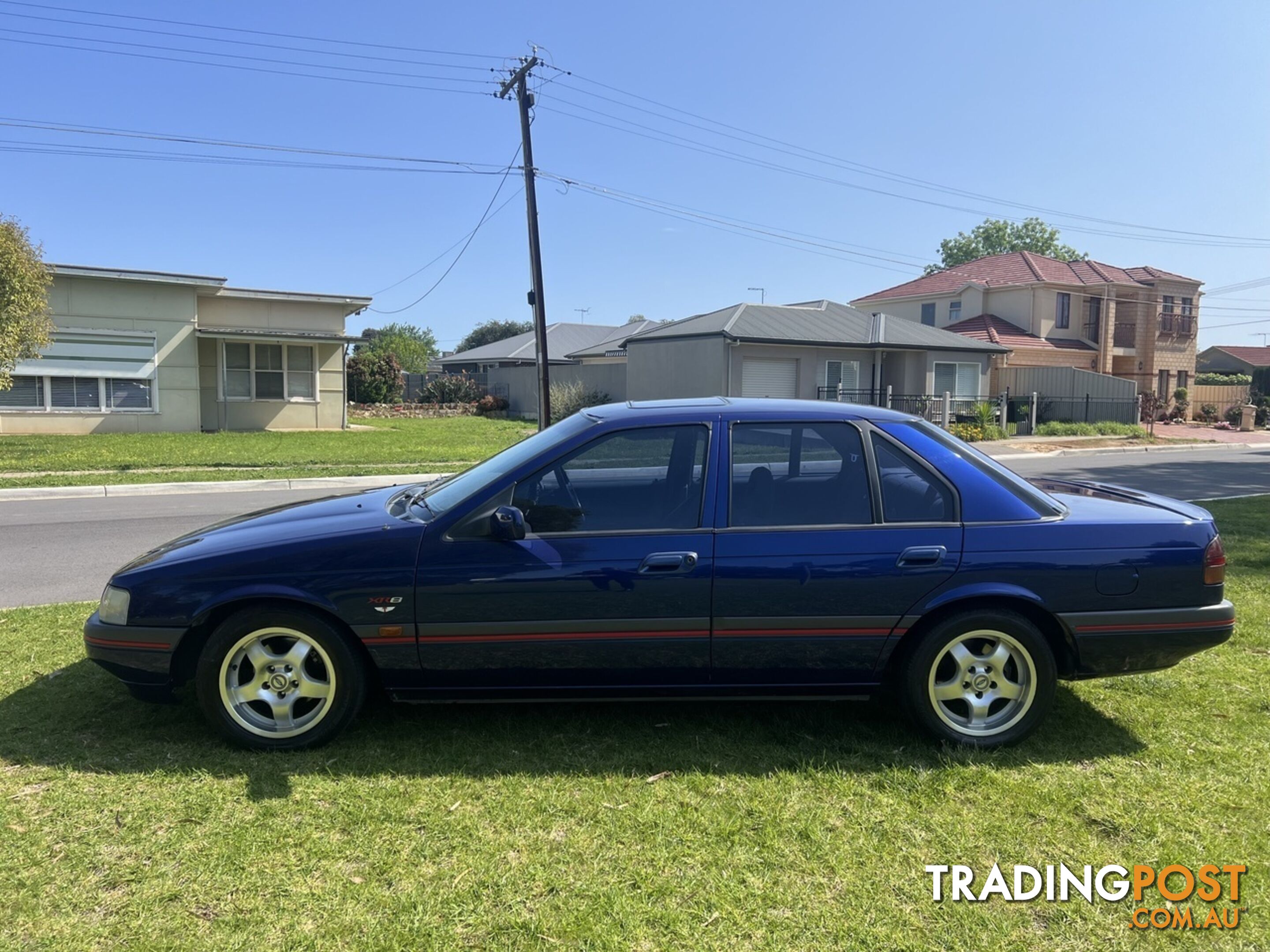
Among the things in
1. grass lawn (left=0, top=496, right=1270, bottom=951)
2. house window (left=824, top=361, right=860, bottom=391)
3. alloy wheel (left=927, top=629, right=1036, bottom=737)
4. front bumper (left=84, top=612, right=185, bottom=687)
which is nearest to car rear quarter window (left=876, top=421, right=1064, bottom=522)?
alloy wheel (left=927, top=629, right=1036, bottom=737)

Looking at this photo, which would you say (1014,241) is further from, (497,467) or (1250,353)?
(497,467)

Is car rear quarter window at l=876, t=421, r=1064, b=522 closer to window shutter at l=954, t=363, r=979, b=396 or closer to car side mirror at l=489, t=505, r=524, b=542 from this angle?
car side mirror at l=489, t=505, r=524, b=542

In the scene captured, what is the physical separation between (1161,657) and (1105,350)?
39.4 metres

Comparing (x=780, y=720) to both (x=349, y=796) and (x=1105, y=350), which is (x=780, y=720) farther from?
(x=1105, y=350)

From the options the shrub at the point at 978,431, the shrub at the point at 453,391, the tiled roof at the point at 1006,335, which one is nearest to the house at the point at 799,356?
the shrub at the point at 978,431

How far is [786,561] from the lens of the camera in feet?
12.7

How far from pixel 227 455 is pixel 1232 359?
70438mm

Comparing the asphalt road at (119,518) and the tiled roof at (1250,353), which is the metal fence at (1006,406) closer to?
the asphalt road at (119,518)

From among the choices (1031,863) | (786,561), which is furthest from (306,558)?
(1031,863)

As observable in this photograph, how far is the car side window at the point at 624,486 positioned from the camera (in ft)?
13.0

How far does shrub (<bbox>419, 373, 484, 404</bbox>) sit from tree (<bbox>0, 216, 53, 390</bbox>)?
2168 cm

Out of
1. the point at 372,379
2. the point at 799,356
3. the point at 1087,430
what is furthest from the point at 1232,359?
the point at 372,379

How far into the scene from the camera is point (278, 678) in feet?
12.7

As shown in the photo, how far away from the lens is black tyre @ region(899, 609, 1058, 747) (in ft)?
12.8
